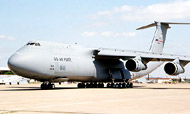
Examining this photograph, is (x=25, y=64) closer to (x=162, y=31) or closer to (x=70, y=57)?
(x=70, y=57)

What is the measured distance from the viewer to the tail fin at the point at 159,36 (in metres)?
38.8

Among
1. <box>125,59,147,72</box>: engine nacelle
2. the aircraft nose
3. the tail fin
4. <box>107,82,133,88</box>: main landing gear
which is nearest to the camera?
the aircraft nose

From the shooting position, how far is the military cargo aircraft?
2595 centimetres

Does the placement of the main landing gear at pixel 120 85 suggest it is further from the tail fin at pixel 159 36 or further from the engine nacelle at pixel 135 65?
the tail fin at pixel 159 36

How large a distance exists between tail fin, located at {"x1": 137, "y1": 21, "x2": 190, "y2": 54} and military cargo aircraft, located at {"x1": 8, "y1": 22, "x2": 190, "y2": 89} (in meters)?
1.12

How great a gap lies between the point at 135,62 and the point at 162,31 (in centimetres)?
1109

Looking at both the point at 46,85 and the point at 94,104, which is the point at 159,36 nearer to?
the point at 46,85

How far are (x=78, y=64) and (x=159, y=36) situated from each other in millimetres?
14355

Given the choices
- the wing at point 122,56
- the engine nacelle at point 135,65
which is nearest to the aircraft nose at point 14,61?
the wing at point 122,56

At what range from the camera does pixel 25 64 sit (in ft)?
83.0

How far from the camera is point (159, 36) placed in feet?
130

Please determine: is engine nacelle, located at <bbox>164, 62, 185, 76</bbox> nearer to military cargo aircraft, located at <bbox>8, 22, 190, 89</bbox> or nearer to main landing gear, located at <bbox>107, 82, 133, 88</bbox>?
military cargo aircraft, located at <bbox>8, 22, 190, 89</bbox>

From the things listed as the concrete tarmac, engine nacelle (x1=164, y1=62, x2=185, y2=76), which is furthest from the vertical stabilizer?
the concrete tarmac

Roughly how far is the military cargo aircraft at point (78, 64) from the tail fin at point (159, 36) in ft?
3.67
